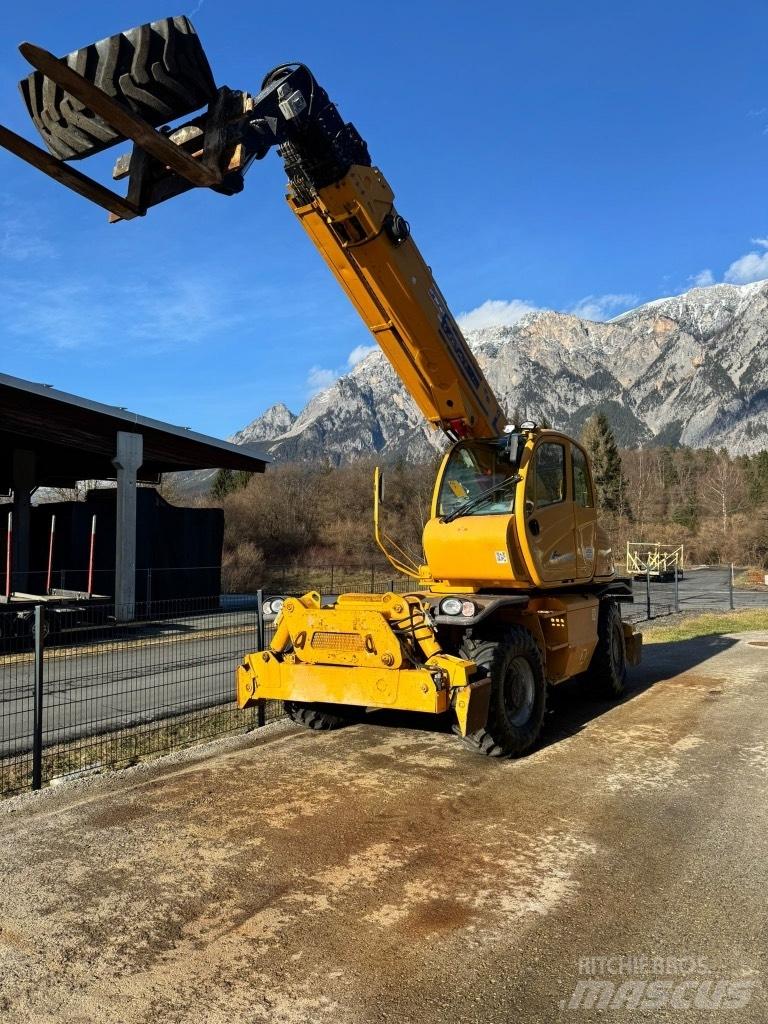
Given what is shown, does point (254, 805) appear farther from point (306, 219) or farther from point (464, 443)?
point (306, 219)

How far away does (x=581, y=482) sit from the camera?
27.6 ft

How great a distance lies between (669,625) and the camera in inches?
709

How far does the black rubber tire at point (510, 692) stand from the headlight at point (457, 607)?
1.18 feet

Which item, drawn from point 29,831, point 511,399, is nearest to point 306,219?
point 29,831

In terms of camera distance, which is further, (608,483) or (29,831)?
(608,483)

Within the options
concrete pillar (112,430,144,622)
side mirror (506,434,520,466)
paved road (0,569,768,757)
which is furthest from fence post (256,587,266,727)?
concrete pillar (112,430,144,622)

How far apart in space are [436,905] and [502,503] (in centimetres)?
403

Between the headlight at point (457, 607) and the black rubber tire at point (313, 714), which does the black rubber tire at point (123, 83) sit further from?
the black rubber tire at point (313, 714)

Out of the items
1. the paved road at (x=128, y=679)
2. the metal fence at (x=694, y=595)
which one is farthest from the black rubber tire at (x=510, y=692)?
the metal fence at (x=694, y=595)

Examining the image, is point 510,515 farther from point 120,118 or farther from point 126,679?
point 126,679

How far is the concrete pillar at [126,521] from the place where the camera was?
60.6ft

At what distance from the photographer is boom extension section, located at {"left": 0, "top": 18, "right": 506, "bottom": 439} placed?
159 inches

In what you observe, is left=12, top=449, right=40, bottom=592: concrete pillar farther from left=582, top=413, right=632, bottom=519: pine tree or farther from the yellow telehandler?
left=582, top=413, right=632, bottom=519: pine tree

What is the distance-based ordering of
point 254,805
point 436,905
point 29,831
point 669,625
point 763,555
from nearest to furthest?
1. point 436,905
2. point 29,831
3. point 254,805
4. point 669,625
5. point 763,555
